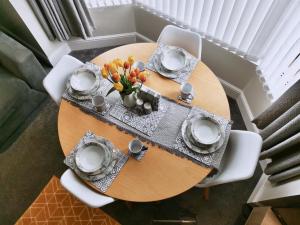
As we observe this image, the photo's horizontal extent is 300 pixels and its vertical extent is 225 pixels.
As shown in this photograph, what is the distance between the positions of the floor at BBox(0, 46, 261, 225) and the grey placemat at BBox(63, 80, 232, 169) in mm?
825

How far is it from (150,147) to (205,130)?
404 millimetres

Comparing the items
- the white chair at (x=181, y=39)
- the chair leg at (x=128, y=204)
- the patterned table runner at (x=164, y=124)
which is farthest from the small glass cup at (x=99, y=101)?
the chair leg at (x=128, y=204)

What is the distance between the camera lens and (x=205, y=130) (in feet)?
6.38

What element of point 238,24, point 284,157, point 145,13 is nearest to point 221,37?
point 238,24

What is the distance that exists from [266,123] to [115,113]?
46.8 inches

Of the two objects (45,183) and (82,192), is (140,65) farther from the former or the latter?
(45,183)

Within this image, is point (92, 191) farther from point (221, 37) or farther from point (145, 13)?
point (145, 13)

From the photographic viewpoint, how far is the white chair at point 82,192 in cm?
175

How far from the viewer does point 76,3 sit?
267cm

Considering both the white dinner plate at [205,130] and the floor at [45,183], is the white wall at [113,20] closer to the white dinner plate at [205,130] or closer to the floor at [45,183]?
the floor at [45,183]

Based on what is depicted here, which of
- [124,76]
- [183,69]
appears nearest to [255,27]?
[183,69]

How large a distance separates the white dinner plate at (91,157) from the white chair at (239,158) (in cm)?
76

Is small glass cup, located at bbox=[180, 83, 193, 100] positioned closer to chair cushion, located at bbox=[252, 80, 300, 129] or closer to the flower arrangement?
the flower arrangement

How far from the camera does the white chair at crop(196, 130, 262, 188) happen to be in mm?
1826
